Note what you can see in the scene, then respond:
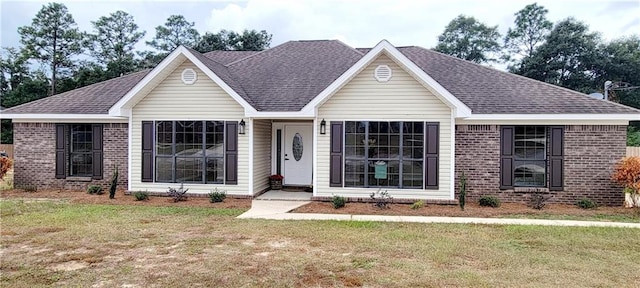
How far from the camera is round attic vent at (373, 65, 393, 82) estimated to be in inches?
399

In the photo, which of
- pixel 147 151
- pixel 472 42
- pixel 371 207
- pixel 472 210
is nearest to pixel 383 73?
pixel 371 207

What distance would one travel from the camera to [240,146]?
10734 mm

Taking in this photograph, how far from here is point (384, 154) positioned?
10289 millimetres

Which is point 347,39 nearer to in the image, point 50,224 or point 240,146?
point 240,146

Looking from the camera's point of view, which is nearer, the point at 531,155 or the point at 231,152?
the point at 531,155

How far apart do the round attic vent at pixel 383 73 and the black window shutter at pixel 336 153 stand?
1523mm

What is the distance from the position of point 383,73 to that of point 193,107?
5167 mm

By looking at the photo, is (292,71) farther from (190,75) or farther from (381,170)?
(381,170)

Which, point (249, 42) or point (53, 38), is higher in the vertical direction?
point (53, 38)

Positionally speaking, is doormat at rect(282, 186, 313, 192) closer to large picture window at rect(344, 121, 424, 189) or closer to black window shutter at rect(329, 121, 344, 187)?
black window shutter at rect(329, 121, 344, 187)

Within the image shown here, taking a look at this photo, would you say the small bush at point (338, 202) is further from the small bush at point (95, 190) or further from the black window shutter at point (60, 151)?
the black window shutter at point (60, 151)

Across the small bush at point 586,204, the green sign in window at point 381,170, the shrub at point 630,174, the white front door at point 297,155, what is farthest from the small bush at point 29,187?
the shrub at point 630,174

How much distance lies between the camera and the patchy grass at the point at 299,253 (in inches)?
189

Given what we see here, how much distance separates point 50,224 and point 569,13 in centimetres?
4026
